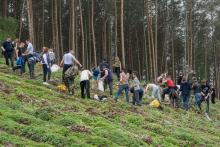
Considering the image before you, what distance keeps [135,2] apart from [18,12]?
1423 cm

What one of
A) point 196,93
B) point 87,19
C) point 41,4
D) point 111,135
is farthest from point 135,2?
point 111,135

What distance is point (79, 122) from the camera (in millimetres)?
18094

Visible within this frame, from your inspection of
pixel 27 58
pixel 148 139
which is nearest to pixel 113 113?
pixel 148 139

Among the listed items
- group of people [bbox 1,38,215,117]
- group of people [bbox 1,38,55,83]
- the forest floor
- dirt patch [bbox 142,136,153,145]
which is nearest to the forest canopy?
group of people [bbox 1,38,215,117]

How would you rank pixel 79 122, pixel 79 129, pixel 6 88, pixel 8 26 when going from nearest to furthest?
pixel 79 129 → pixel 79 122 → pixel 6 88 → pixel 8 26

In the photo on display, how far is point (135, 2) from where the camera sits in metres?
62.8

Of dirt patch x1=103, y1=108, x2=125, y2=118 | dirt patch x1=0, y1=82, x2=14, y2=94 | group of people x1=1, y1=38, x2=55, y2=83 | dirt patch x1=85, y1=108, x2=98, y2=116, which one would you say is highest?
group of people x1=1, y1=38, x2=55, y2=83

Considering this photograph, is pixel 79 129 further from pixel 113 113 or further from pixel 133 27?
pixel 133 27

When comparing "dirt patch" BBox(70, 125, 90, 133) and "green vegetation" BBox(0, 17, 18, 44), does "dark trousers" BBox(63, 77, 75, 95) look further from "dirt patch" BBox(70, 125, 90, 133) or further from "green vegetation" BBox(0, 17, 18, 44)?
"green vegetation" BBox(0, 17, 18, 44)

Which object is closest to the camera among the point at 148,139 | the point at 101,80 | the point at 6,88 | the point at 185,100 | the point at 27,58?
the point at 148,139

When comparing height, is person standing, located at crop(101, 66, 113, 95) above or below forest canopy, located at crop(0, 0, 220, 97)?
below

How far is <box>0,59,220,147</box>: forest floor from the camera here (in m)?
15.4

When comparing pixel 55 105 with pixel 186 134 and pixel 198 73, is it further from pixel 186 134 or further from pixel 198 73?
pixel 198 73

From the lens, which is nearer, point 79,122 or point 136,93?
point 79,122
